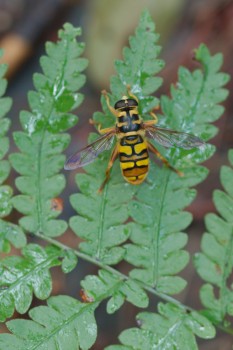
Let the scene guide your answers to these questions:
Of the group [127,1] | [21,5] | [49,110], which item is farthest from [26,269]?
[21,5]

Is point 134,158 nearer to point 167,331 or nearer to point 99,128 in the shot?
point 99,128

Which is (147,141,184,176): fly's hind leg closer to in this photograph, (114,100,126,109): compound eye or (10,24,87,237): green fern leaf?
(114,100,126,109): compound eye

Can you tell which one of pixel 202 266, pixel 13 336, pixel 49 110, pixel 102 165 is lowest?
pixel 13 336

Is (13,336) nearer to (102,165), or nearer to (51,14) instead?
Answer: (102,165)

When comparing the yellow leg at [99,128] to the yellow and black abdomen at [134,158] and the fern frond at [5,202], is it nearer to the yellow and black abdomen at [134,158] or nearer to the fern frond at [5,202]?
the yellow and black abdomen at [134,158]

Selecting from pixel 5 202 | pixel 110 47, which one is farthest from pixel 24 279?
pixel 110 47

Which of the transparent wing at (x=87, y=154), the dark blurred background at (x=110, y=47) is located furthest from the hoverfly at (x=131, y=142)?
the dark blurred background at (x=110, y=47)

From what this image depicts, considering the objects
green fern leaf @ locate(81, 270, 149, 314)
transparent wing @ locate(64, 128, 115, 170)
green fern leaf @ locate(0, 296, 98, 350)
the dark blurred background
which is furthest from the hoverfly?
the dark blurred background
